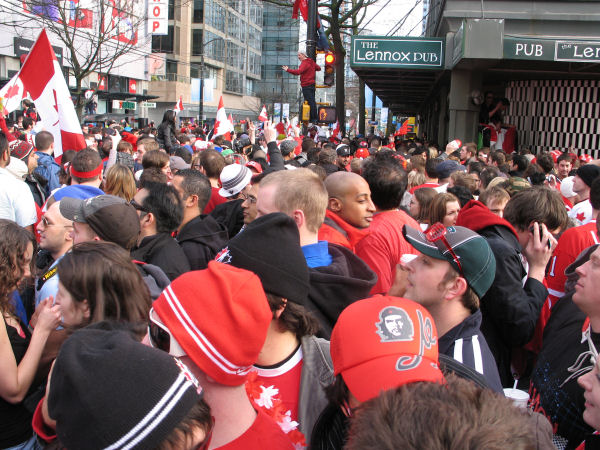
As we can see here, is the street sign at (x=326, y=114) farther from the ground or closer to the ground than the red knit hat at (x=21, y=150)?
farther from the ground

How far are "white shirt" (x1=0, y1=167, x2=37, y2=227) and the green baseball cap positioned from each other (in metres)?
3.88

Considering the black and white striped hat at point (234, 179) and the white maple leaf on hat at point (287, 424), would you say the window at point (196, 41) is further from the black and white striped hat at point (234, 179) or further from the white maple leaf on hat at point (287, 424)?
the white maple leaf on hat at point (287, 424)

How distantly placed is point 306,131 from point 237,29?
2935 inches

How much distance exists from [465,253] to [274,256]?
0.97 metres

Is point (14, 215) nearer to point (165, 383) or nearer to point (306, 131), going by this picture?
point (165, 383)

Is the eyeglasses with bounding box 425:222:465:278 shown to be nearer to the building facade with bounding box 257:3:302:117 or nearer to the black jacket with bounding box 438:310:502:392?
the black jacket with bounding box 438:310:502:392

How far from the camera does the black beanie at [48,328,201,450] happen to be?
4.49ft

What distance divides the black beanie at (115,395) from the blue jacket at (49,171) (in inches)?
247

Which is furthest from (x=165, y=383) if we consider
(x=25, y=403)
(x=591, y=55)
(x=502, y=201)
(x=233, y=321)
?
(x=591, y=55)

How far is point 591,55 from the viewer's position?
10.6 meters

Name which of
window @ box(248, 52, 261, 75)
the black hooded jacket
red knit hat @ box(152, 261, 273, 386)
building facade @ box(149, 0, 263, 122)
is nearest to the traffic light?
the black hooded jacket

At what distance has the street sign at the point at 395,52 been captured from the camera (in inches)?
506

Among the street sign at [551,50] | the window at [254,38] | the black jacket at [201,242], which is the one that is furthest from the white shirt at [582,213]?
the window at [254,38]

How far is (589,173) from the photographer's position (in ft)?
18.9
